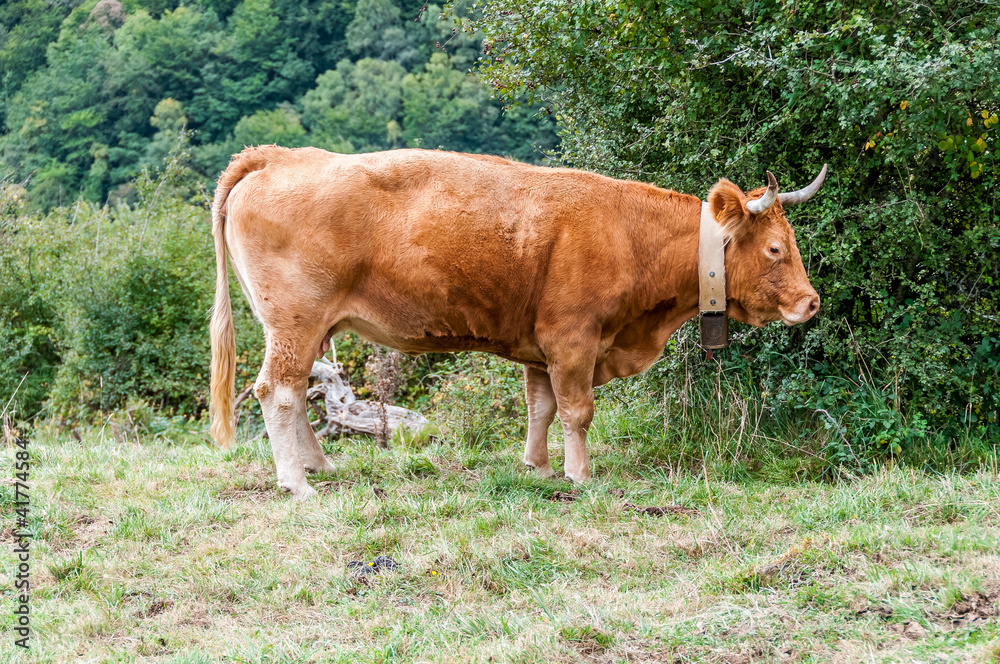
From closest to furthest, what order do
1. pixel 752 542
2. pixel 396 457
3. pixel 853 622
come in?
pixel 853 622, pixel 752 542, pixel 396 457

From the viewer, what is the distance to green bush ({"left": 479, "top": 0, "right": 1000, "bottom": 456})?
625 cm

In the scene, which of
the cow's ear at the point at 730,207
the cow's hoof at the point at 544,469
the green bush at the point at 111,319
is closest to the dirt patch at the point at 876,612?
the cow's hoof at the point at 544,469

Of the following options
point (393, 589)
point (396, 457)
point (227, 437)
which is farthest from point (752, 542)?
point (227, 437)

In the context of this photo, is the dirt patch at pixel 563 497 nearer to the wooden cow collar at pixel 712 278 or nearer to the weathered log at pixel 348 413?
the wooden cow collar at pixel 712 278

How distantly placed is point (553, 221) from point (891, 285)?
2997mm

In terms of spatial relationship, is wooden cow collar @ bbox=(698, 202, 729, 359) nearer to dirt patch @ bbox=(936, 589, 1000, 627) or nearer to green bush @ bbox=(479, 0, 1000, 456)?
green bush @ bbox=(479, 0, 1000, 456)

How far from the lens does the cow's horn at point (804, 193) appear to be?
614 centimetres

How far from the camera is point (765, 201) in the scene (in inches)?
239

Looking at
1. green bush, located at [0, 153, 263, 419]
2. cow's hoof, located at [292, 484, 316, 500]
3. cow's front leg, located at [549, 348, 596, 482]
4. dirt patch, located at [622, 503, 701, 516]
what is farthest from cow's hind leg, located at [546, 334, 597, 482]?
green bush, located at [0, 153, 263, 419]

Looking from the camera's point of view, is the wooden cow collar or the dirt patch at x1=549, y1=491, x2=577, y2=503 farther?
the wooden cow collar

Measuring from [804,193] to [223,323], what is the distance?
420 centimetres

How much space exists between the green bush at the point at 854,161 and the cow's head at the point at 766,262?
0.48 metres

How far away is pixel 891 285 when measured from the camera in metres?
7.15

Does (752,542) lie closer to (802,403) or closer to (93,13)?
(802,403)
